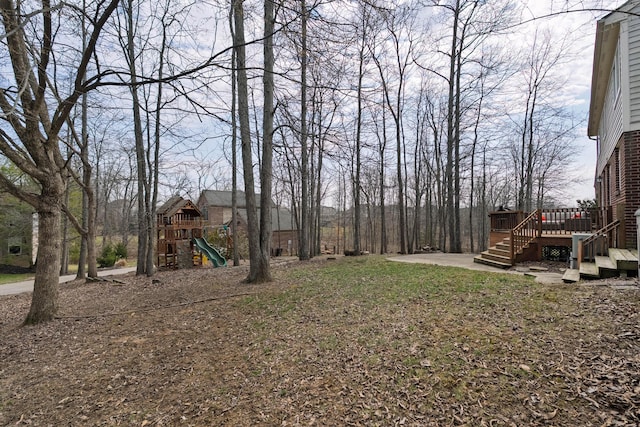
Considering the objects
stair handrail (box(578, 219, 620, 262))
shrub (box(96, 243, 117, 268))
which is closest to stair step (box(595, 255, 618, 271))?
stair handrail (box(578, 219, 620, 262))

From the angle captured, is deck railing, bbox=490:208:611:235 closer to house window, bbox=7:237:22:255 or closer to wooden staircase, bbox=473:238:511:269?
wooden staircase, bbox=473:238:511:269

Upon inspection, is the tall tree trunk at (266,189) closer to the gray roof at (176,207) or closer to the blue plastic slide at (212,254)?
the blue plastic slide at (212,254)

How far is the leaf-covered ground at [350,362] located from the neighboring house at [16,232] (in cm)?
1992

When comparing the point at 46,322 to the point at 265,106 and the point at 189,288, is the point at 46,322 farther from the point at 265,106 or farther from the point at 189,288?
the point at 265,106

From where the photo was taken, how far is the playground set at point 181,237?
15.0 meters

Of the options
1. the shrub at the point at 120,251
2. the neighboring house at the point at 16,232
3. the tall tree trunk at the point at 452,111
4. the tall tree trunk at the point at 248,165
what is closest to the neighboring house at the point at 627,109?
the tall tree trunk at the point at 452,111

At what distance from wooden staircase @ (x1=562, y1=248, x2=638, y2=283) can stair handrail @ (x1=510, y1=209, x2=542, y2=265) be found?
7.50 ft

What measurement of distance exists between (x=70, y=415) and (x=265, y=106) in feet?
22.8

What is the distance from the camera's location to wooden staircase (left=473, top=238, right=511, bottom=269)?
7.87 meters

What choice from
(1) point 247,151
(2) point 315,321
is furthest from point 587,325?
(1) point 247,151

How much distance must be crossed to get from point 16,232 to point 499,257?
2806 cm

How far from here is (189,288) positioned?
799 centimetres

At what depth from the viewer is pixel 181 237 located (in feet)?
52.2

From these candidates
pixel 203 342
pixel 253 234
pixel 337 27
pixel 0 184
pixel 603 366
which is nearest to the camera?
pixel 603 366
